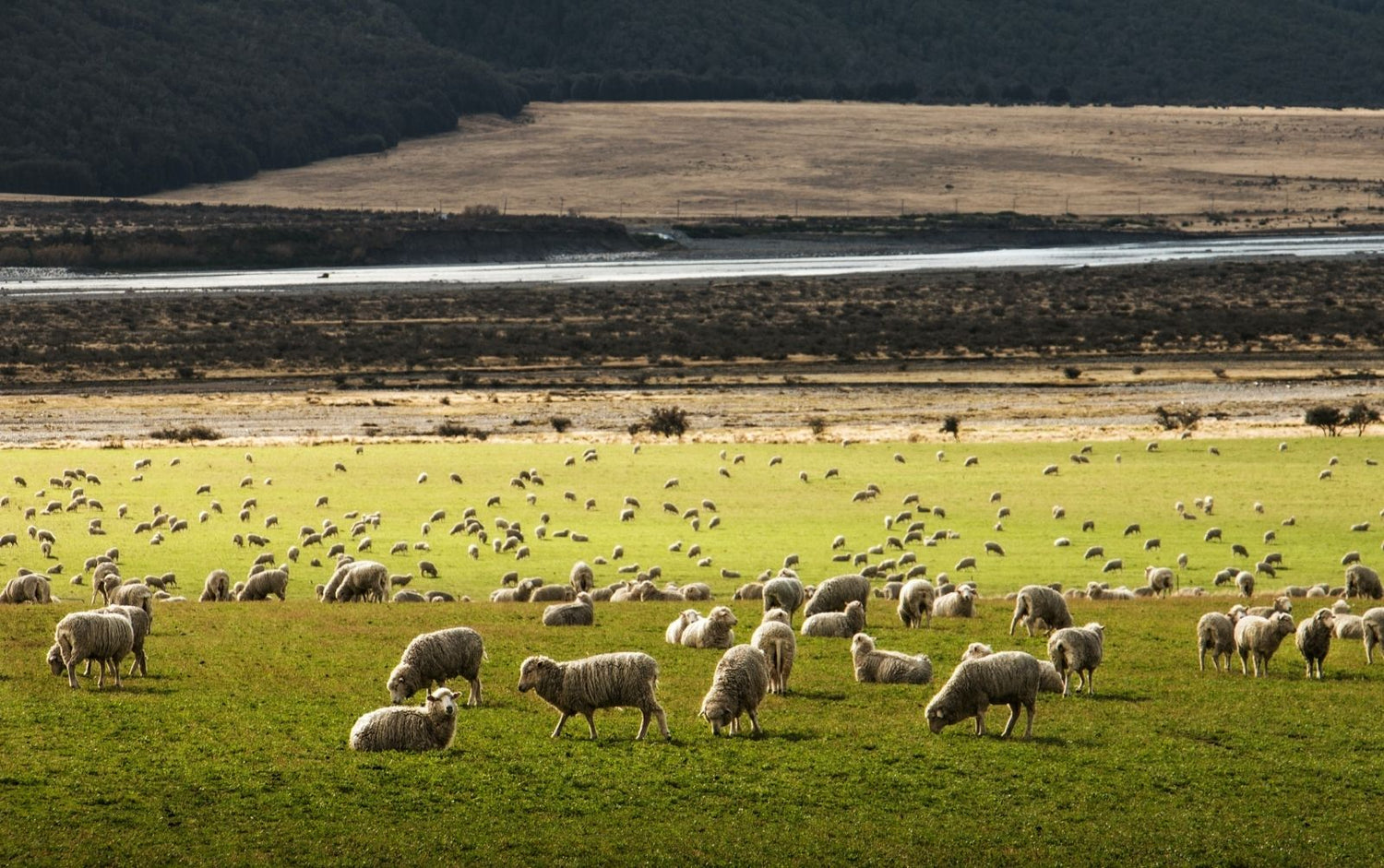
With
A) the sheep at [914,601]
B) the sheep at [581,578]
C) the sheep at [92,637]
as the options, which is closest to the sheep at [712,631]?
the sheep at [914,601]

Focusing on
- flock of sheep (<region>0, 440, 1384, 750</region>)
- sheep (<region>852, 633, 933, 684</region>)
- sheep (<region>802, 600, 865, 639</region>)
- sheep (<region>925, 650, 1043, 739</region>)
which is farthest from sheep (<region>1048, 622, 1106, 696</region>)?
sheep (<region>802, 600, 865, 639</region>)

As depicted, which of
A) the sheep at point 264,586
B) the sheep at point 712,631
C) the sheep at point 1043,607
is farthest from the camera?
the sheep at point 264,586

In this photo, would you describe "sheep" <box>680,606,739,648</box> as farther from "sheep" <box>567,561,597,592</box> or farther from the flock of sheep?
"sheep" <box>567,561,597,592</box>

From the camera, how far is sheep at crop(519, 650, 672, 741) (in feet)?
50.2

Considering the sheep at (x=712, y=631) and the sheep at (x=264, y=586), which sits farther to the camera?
the sheep at (x=264, y=586)

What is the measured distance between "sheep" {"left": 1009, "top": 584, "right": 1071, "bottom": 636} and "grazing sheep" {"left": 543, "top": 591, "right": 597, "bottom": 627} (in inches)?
200

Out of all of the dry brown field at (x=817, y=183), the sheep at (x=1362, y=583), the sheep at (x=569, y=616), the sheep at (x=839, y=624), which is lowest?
the sheep at (x=569, y=616)

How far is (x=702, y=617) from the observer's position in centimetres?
2086

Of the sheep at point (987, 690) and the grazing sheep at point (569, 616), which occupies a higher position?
the sheep at point (987, 690)

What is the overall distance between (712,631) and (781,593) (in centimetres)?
173

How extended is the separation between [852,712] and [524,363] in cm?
4986

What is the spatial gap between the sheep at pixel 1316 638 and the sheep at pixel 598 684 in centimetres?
721

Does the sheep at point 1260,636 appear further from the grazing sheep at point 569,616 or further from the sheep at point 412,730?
the sheep at point 412,730

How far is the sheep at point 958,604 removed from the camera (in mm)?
22422
